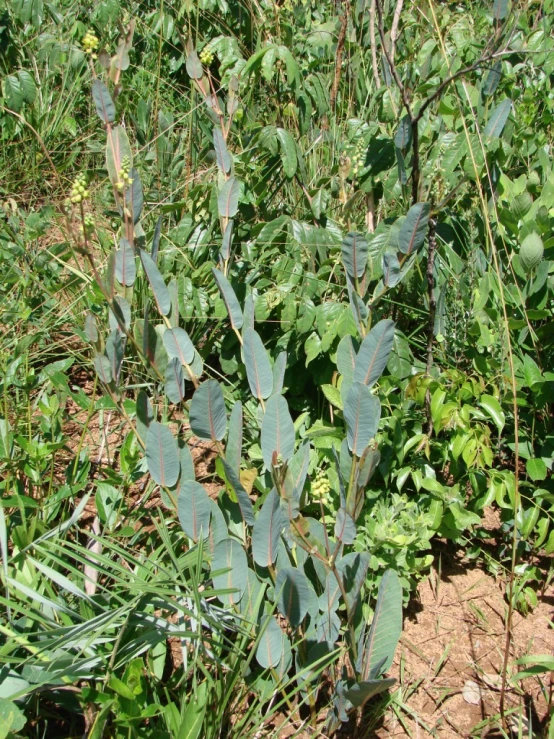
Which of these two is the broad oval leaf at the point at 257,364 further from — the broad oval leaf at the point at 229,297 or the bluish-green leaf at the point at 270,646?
the bluish-green leaf at the point at 270,646

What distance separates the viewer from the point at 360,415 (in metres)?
1.16

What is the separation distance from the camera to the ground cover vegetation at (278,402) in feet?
4.02

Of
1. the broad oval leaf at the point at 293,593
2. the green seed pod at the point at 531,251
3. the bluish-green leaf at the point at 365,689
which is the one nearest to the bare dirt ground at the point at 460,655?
the bluish-green leaf at the point at 365,689

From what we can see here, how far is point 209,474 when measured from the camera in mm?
1953

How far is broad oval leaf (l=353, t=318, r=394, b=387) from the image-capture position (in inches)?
47.1

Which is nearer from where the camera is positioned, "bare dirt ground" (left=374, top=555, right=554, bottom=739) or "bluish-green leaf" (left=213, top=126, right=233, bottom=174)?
"bare dirt ground" (left=374, top=555, right=554, bottom=739)

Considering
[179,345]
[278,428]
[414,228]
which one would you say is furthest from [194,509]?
[414,228]

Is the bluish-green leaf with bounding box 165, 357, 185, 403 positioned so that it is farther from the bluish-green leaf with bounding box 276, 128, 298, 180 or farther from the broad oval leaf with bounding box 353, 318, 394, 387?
the bluish-green leaf with bounding box 276, 128, 298, 180

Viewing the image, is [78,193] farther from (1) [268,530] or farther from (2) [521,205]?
(2) [521,205]

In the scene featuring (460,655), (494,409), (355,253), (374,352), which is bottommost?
(460,655)

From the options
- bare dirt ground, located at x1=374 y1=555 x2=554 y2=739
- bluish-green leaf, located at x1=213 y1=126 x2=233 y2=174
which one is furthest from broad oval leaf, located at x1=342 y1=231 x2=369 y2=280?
bare dirt ground, located at x1=374 y1=555 x2=554 y2=739

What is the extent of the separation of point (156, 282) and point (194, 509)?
43cm

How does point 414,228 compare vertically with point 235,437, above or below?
above

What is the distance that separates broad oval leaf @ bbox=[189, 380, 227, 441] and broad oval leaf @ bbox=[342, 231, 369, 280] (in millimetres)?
341
